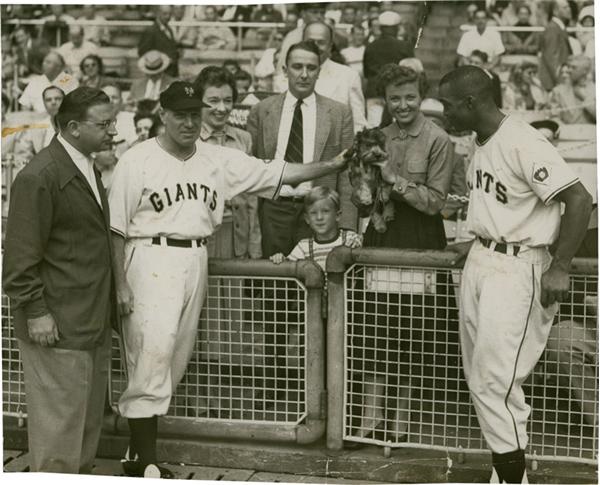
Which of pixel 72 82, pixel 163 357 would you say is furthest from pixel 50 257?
pixel 72 82

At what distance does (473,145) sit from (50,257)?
243cm

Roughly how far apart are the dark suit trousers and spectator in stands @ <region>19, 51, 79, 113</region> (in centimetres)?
138

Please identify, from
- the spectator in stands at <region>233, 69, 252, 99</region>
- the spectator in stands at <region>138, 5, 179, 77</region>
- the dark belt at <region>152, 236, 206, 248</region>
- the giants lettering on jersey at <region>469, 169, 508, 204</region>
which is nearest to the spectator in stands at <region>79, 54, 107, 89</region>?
the spectator in stands at <region>138, 5, 179, 77</region>

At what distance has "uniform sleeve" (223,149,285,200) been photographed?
5.68 m

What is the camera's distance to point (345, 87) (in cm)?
570

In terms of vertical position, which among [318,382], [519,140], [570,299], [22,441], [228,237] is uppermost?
[519,140]

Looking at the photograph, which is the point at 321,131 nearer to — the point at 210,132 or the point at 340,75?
the point at 340,75

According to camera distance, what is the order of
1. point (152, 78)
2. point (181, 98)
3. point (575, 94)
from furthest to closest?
point (152, 78)
point (181, 98)
point (575, 94)

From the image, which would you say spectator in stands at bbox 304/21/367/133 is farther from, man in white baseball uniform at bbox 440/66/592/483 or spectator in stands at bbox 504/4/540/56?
spectator in stands at bbox 504/4/540/56

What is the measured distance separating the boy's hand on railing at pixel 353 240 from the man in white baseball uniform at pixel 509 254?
2.27 feet

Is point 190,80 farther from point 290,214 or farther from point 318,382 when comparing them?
point 318,382

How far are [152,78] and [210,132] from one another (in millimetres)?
484

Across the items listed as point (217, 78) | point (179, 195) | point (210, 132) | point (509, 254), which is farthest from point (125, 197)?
point (509, 254)

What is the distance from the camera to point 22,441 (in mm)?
5992
